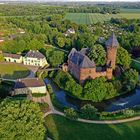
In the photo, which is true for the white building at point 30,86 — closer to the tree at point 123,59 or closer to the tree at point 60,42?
the tree at point 123,59

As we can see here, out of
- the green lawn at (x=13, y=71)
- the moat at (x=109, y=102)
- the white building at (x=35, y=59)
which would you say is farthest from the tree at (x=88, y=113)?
the white building at (x=35, y=59)

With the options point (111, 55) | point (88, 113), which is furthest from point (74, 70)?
point (88, 113)

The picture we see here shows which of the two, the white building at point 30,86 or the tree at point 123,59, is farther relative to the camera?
the tree at point 123,59

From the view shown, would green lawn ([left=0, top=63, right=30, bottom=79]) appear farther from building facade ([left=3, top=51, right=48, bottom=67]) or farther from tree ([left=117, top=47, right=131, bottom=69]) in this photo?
tree ([left=117, top=47, right=131, bottom=69])

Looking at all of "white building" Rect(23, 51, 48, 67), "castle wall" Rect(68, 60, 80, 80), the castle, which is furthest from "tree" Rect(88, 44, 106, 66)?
"white building" Rect(23, 51, 48, 67)

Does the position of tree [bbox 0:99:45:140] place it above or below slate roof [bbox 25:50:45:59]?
above

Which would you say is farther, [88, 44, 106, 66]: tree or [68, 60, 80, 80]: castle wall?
[88, 44, 106, 66]: tree

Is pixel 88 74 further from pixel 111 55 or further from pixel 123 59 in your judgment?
pixel 123 59
